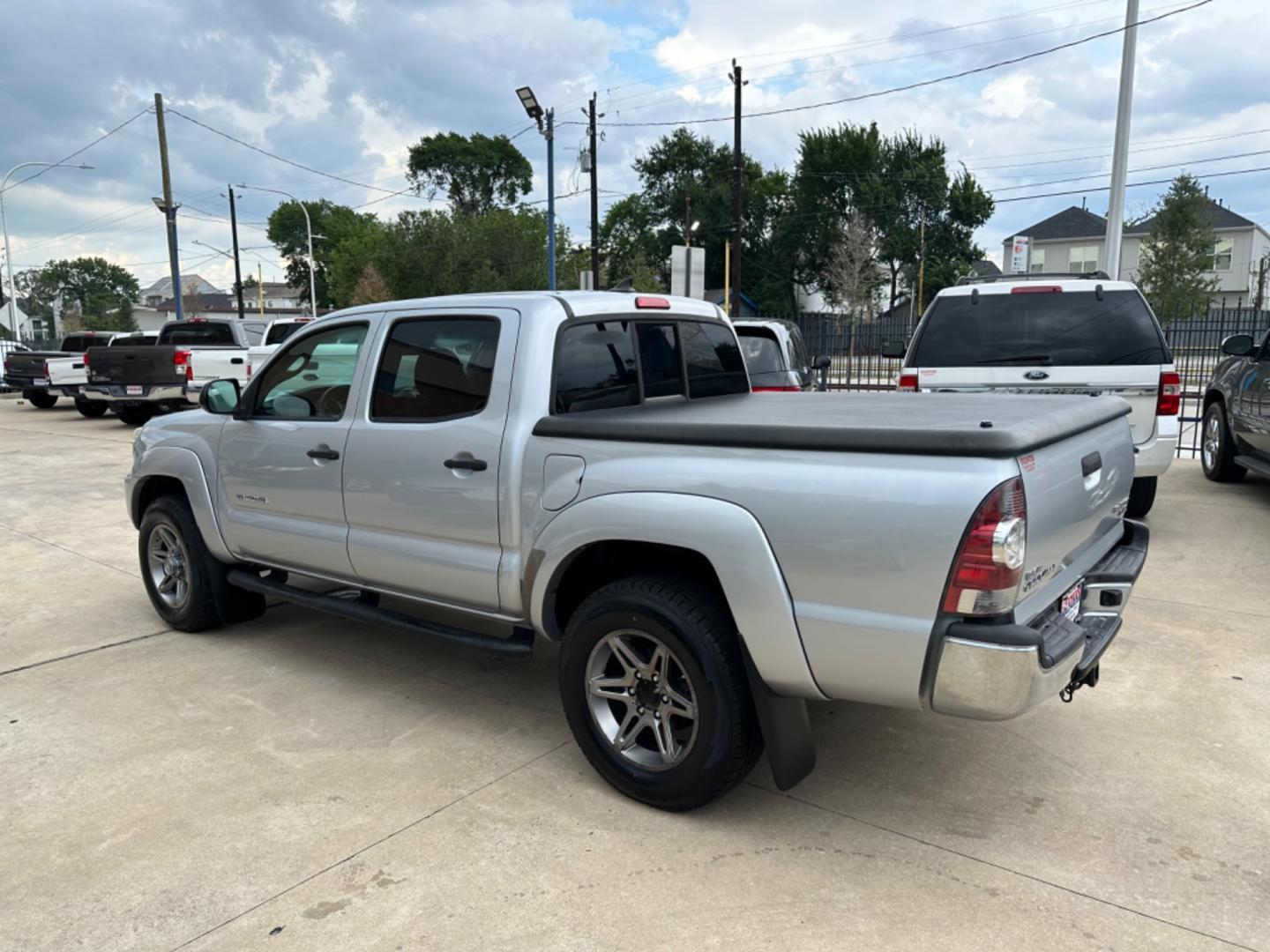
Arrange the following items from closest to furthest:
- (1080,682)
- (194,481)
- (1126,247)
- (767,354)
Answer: (1080,682) → (194,481) → (767,354) → (1126,247)

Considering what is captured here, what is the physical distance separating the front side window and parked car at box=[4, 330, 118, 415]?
17.5 metres

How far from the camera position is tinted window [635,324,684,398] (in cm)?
411

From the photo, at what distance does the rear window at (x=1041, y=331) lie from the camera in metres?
6.85

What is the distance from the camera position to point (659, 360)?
A: 420 cm

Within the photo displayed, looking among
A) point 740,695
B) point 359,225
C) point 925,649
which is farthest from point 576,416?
point 359,225

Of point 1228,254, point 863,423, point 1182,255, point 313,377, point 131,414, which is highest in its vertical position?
point 1228,254

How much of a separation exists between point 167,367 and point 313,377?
1288cm

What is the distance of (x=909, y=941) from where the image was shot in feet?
8.44

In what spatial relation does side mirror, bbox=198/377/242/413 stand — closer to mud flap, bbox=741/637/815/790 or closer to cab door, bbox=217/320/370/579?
cab door, bbox=217/320/370/579

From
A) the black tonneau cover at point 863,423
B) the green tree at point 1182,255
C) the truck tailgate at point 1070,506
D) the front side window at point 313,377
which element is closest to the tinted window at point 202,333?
the front side window at point 313,377

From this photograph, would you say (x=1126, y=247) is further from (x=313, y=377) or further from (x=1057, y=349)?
(x=313, y=377)

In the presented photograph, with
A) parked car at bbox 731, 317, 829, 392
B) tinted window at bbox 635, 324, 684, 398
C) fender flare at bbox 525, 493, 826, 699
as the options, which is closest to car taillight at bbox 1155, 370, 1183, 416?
parked car at bbox 731, 317, 829, 392

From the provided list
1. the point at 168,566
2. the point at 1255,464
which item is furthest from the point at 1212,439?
the point at 168,566

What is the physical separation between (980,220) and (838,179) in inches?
357
